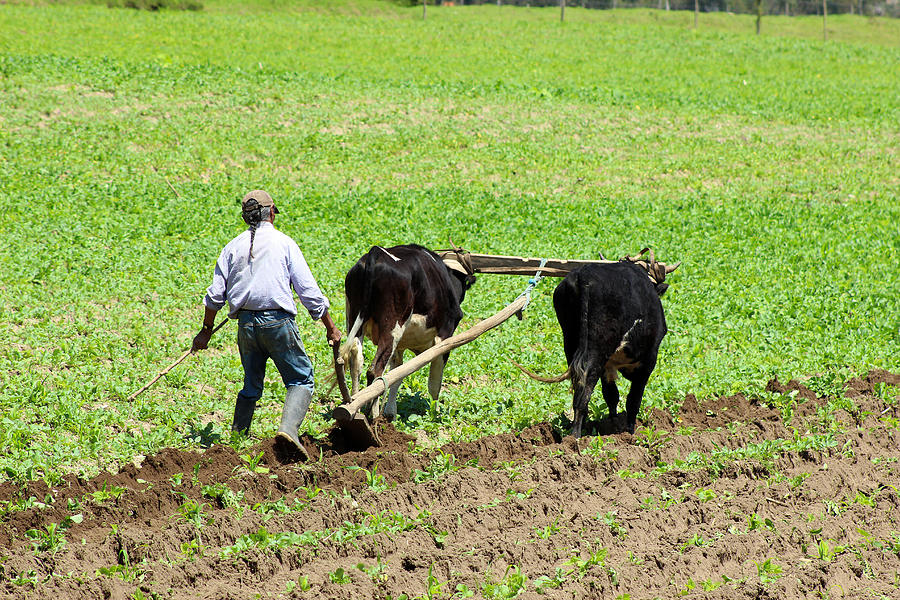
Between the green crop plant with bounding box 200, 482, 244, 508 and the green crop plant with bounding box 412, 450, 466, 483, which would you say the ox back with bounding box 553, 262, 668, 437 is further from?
the green crop plant with bounding box 200, 482, 244, 508

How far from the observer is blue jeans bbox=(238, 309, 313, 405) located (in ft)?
24.2

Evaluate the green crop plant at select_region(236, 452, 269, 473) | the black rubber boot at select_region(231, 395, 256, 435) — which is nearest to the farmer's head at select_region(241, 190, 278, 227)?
the black rubber boot at select_region(231, 395, 256, 435)

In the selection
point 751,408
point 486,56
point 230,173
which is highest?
point 486,56

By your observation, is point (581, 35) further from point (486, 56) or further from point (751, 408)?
point (751, 408)

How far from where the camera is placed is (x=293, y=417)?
24.5 feet

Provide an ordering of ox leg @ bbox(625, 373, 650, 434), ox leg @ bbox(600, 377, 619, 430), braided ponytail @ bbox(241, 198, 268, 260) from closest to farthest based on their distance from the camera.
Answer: braided ponytail @ bbox(241, 198, 268, 260)
ox leg @ bbox(625, 373, 650, 434)
ox leg @ bbox(600, 377, 619, 430)

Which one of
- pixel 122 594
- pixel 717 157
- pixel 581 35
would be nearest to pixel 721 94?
pixel 717 157

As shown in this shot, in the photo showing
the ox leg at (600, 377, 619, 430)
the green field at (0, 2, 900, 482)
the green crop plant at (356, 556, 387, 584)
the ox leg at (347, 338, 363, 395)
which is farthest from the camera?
the green field at (0, 2, 900, 482)

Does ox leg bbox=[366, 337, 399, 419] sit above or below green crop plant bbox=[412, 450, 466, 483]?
above

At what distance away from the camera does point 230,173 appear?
20031 millimetres

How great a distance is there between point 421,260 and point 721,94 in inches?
966

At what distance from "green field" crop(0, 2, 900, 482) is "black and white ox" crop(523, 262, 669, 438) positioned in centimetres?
102

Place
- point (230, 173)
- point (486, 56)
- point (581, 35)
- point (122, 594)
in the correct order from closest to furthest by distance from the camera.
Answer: point (122, 594) → point (230, 173) → point (486, 56) → point (581, 35)

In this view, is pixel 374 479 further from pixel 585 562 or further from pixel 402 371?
pixel 585 562
